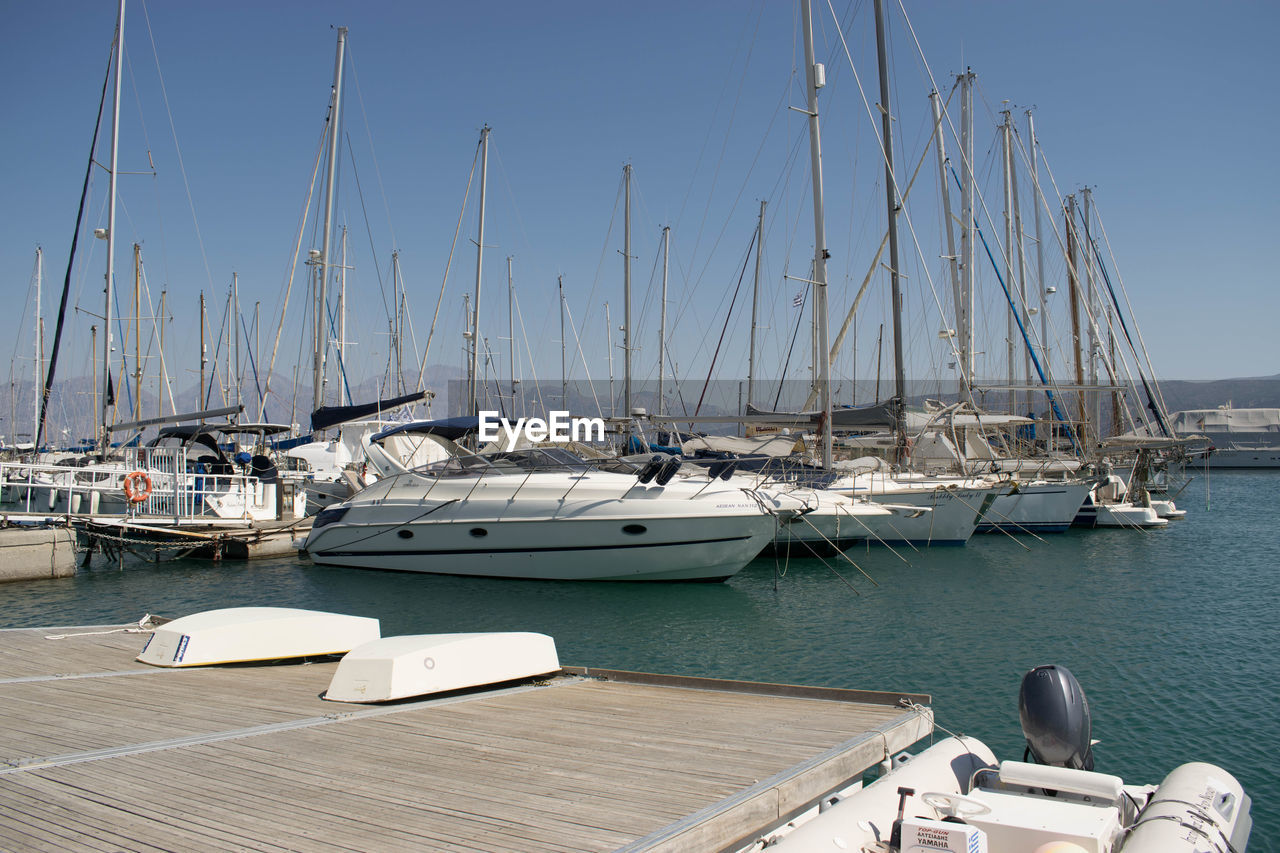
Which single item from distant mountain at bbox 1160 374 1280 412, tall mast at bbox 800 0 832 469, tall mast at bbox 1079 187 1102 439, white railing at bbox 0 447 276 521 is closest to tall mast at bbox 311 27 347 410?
white railing at bbox 0 447 276 521

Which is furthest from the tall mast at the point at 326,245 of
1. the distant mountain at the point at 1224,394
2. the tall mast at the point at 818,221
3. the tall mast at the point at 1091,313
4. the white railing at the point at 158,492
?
the distant mountain at the point at 1224,394

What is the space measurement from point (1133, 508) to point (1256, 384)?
20165 cm

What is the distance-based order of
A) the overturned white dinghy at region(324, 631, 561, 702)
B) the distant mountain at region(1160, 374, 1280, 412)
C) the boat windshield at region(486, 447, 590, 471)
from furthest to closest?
the distant mountain at region(1160, 374, 1280, 412)
the boat windshield at region(486, 447, 590, 471)
the overturned white dinghy at region(324, 631, 561, 702)

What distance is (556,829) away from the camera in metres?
4.19

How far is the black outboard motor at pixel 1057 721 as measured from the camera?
A: 5852 mm

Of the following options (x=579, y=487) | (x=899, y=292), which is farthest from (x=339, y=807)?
(x=899, y=292)

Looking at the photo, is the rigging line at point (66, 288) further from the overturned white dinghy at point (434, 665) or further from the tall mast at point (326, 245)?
the overturned white dinghy at point (434, 665)

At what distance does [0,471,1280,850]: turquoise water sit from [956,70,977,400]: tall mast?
391 inches

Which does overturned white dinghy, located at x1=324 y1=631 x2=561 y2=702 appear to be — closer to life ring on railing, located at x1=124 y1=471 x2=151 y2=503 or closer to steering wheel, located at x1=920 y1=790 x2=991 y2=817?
steering wheel, located at x1=920 y1=790 x2=991 y2=817

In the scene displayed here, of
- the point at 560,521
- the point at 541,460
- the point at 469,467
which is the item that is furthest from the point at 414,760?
the point at 469,467

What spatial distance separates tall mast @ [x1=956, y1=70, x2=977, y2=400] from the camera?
3122cm

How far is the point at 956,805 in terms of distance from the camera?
15.7 ft

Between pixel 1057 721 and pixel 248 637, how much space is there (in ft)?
26.0

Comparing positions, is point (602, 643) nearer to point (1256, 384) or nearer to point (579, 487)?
point (579, 487)
